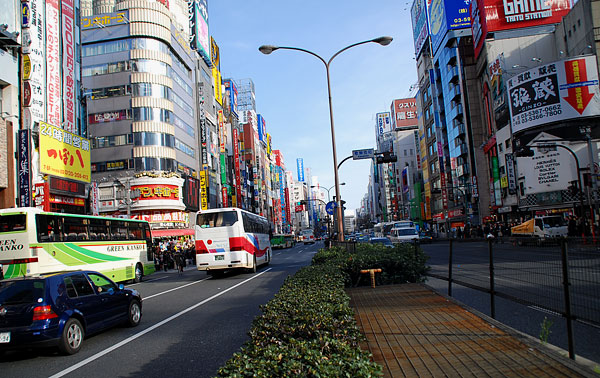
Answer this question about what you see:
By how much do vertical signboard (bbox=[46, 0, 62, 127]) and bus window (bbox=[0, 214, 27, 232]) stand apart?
17251 millimetres

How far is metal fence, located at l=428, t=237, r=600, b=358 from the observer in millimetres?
4711

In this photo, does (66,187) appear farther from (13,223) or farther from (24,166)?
(13,223)

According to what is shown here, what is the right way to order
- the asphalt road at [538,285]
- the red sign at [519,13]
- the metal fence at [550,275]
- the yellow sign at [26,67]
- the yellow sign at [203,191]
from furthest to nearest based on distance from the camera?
the yellow sign at [203,191]
the red sign at [519,13]
the yellow sign at [26,67]
the asphalt road at [538,285]
the metal fence at [550,275]

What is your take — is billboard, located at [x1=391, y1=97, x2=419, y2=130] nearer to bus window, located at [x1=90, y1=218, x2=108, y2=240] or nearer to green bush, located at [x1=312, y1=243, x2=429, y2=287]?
bus window, located at [x1=90, y1=218, x2=108, y2=240]

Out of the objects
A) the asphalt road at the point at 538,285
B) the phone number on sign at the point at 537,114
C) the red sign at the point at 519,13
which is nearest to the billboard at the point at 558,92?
the phone number on sign at the point at 537,114

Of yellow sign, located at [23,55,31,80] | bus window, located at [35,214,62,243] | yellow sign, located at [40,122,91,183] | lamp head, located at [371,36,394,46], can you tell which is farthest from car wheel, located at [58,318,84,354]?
yellow sign, located at [23,55,31,80]

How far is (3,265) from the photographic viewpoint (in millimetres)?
15531

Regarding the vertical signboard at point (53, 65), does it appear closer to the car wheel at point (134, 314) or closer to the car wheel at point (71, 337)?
the car wheel at point (134, 314)

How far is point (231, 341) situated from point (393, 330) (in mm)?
3015

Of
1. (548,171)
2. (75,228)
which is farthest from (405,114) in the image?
(75,228)

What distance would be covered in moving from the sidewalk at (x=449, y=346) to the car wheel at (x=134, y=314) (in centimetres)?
497

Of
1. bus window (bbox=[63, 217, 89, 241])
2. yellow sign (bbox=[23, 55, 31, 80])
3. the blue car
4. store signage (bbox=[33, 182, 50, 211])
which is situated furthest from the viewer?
yellow sign (bbox=[23, 55, 31, 80])

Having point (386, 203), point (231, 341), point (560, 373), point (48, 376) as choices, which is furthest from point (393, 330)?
point (386, 203)

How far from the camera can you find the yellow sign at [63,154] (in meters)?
29.7
